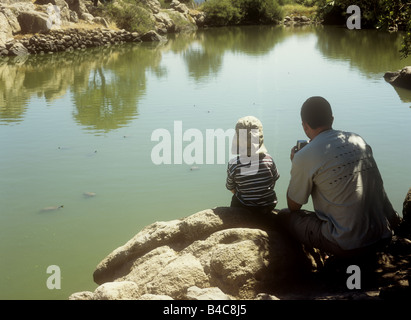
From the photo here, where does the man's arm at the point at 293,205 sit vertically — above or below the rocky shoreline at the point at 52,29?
below


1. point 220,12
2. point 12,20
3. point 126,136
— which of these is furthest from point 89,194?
point 220,12

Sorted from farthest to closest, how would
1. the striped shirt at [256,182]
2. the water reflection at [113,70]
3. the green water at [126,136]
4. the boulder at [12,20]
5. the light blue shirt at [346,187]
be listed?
1. the boulder at [12,20]
2. the water reflection at [113,70]
3. the green water at [126,136]
4. the striped shirt at [256,182]
5. the light blue shirt at [346,187]

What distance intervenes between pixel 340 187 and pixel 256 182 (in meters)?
1.00

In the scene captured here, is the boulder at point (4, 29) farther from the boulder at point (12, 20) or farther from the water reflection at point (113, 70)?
the water reflection at point (113, 70)

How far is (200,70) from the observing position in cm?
2342

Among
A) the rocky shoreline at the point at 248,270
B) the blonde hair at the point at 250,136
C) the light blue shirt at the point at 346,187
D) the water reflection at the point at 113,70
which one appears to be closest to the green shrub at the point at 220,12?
the water reflection at the point at 113,70

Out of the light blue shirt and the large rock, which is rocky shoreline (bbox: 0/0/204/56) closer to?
the large rock

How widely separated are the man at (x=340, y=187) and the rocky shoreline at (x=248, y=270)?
0.29 meters

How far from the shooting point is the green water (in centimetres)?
669

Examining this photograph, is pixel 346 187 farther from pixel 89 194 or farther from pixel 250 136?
pixel 89 194

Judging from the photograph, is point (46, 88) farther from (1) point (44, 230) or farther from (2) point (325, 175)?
(2) point (325, 175)

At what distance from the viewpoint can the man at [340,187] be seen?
3.72 metres

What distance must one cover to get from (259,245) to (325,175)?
86 cm
